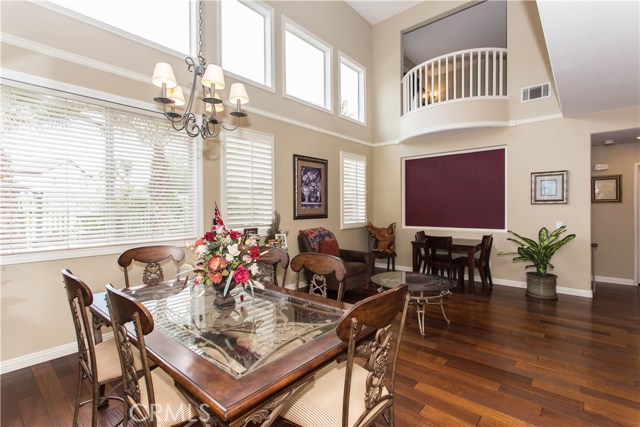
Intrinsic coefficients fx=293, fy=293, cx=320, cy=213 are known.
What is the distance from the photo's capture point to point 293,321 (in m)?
1.70

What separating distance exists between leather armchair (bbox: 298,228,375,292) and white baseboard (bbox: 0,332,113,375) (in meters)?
2.93

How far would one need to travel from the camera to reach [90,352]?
1.54 m

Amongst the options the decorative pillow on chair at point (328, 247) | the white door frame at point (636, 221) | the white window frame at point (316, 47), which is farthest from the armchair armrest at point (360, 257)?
the white door frame at point (636, 221)

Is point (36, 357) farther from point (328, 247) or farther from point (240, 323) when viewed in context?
point (328, 247)

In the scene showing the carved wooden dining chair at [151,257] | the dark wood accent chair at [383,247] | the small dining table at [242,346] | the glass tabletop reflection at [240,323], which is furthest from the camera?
the dark wood accent chair at [383,247]

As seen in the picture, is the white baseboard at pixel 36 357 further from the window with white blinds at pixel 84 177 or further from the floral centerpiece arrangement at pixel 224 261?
the floral centerpiece arrangement at pixel 224 261

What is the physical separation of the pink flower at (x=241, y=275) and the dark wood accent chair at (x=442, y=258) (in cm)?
374

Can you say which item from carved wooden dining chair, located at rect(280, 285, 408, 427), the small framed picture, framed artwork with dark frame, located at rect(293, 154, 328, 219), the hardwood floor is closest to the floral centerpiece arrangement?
carved wooden dining chair, located at rect(280, 285, 408, 427)

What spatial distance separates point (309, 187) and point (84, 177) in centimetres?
308

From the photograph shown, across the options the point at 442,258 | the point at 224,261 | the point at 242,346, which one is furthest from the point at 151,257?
the point at 442,258

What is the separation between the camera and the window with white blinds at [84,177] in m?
2.52

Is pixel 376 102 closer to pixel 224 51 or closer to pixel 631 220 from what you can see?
pixel 224 51

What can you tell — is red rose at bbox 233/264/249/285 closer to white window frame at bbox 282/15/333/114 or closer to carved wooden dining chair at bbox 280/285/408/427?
carved wooden dining chair at bbox 280/285/408/427

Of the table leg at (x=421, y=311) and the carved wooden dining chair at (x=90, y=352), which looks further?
the table leg at (x=421, y=311)
